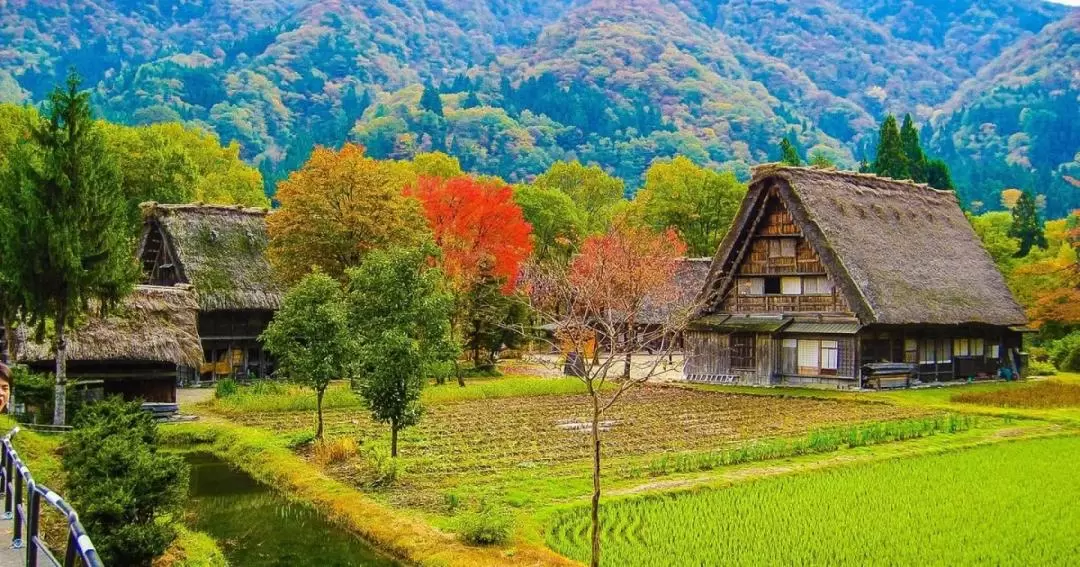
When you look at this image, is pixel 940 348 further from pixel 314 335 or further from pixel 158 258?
pixel 158 258

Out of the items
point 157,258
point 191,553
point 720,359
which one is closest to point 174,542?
point 191,553

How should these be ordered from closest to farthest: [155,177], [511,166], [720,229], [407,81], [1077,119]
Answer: [155,177], [720,229], [511,166], [1077,119], [407,81]

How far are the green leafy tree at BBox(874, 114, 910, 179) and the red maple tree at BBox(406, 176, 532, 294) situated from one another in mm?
28132

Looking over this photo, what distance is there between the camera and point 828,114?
185 m

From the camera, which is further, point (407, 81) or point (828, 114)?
point (407, 81)

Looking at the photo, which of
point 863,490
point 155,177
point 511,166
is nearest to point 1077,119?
point 511,166

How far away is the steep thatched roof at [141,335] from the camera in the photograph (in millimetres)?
27281

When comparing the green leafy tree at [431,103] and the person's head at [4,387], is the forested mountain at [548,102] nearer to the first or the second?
the green leafy tree at [431,103]

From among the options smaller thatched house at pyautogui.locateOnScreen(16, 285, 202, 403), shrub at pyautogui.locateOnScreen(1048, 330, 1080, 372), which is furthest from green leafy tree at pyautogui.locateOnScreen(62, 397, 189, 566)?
shrub at pyautogui.locateOnScreen(1048, 330, 1080, 372)

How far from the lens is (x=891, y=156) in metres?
58.8

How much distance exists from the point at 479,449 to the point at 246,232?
919 inches

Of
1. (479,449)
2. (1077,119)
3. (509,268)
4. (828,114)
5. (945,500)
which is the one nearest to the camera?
(945,500)

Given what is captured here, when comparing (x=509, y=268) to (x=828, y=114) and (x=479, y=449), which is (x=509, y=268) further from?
(x=828, y=114)

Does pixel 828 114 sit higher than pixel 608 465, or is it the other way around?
pixel 828 114
